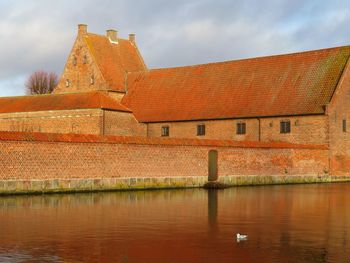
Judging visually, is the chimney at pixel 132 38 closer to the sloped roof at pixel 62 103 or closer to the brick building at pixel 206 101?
the brick building at pixel 206 101

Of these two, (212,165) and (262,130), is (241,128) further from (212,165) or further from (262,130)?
(212,165)

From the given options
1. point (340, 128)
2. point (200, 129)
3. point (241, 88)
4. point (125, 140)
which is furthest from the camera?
point (241, 88)

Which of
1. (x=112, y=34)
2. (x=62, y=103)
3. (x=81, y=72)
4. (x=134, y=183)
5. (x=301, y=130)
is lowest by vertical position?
(x=134, y=183)

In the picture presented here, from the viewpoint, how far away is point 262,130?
42125 millimetres

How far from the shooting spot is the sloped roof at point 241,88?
4150 cm

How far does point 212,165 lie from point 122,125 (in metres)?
13.8

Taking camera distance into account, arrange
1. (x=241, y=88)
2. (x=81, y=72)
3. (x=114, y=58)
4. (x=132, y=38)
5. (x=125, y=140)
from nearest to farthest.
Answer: (x=125, y=140)
(x=241, y=88)
(x=81, y=72)
(x=114, y=58)
(x=132, y=38)

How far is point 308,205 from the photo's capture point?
21.1m

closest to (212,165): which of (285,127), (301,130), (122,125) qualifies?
(301,130)

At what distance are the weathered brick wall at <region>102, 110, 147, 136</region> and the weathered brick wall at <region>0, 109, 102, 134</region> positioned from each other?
79cm

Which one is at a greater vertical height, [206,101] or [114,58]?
[114,58]

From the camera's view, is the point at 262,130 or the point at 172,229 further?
the point at 262,130

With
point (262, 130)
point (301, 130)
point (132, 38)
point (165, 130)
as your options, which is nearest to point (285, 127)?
point (301, 130)

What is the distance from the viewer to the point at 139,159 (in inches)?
1163
